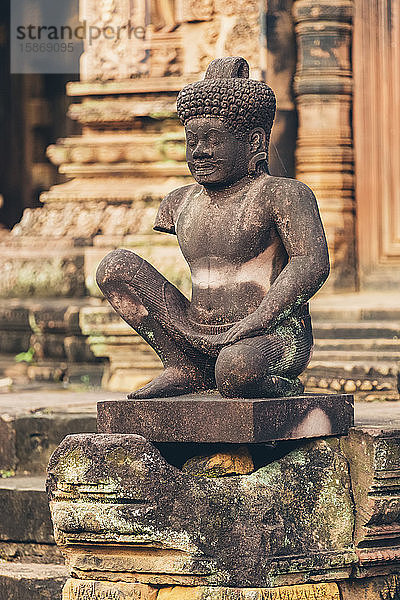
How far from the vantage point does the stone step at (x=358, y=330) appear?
8.12 meters

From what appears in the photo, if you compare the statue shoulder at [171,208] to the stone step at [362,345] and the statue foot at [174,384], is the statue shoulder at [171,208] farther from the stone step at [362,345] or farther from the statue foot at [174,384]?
the stone step at [362,345]

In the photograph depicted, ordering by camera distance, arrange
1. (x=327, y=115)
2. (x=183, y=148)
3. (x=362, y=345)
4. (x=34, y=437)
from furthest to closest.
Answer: (x=327, y=115) → (x=183, y=148) → (x=362, y=345) → (x=34, y=437)

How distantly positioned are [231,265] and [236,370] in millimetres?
493

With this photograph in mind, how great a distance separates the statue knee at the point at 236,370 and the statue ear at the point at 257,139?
0.78 meters

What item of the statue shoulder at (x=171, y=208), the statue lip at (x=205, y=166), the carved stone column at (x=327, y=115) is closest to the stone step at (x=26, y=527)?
the statue shoulder at (x=171, y=208)

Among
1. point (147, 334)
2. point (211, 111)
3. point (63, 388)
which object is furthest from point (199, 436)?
point (63, 388)

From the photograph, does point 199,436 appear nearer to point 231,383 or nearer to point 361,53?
point 231,383

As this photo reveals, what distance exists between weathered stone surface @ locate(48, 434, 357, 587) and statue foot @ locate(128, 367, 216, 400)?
0.38m

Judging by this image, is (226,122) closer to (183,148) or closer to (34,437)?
(34,437)

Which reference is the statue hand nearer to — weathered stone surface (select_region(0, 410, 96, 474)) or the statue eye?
the statue eye

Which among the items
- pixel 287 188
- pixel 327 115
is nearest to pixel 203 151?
pixel 287 188

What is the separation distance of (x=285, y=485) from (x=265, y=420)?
0.84 feet

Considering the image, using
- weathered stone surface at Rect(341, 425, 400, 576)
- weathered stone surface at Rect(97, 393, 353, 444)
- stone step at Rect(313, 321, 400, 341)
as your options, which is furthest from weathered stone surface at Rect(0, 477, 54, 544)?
stone step at Rect(313, 321, 400, 341)

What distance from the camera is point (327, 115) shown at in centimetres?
920
